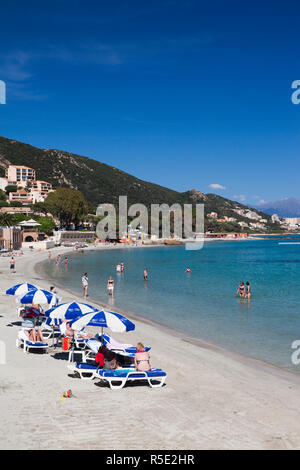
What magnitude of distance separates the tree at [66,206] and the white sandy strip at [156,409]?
103m

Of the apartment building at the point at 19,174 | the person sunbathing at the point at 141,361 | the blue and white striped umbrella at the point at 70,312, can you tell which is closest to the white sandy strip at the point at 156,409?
the person sunbathing at the point at 141,361

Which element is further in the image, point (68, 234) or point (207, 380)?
point (68, 234)

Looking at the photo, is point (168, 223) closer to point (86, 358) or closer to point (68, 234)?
point (68, 234)

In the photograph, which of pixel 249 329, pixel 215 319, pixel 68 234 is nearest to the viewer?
pixel 249 329

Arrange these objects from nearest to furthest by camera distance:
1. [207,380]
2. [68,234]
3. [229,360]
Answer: [207,380] < [229,360] < [68,234]

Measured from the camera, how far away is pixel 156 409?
797 cm

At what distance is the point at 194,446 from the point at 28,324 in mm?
9421

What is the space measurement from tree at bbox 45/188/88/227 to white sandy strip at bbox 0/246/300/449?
103m

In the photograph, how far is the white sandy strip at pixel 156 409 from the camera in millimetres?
6613

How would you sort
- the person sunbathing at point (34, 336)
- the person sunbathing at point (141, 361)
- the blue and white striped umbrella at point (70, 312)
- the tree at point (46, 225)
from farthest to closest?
1. the tree at point (46, 225)
2. the person sunbathing at point (34, 336)
3. the blue and white striped umbrella at point (70, 312)
4. the person sunbathing at point (141, 361)

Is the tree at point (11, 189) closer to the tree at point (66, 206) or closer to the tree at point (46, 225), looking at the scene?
the tree at point (66, 206)

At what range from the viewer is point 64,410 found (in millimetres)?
7664

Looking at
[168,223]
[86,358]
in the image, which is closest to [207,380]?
[86,358]

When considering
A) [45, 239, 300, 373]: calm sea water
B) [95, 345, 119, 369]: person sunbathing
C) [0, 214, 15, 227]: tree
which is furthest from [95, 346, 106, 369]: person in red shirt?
[0, 214, 15, 227]: tree
